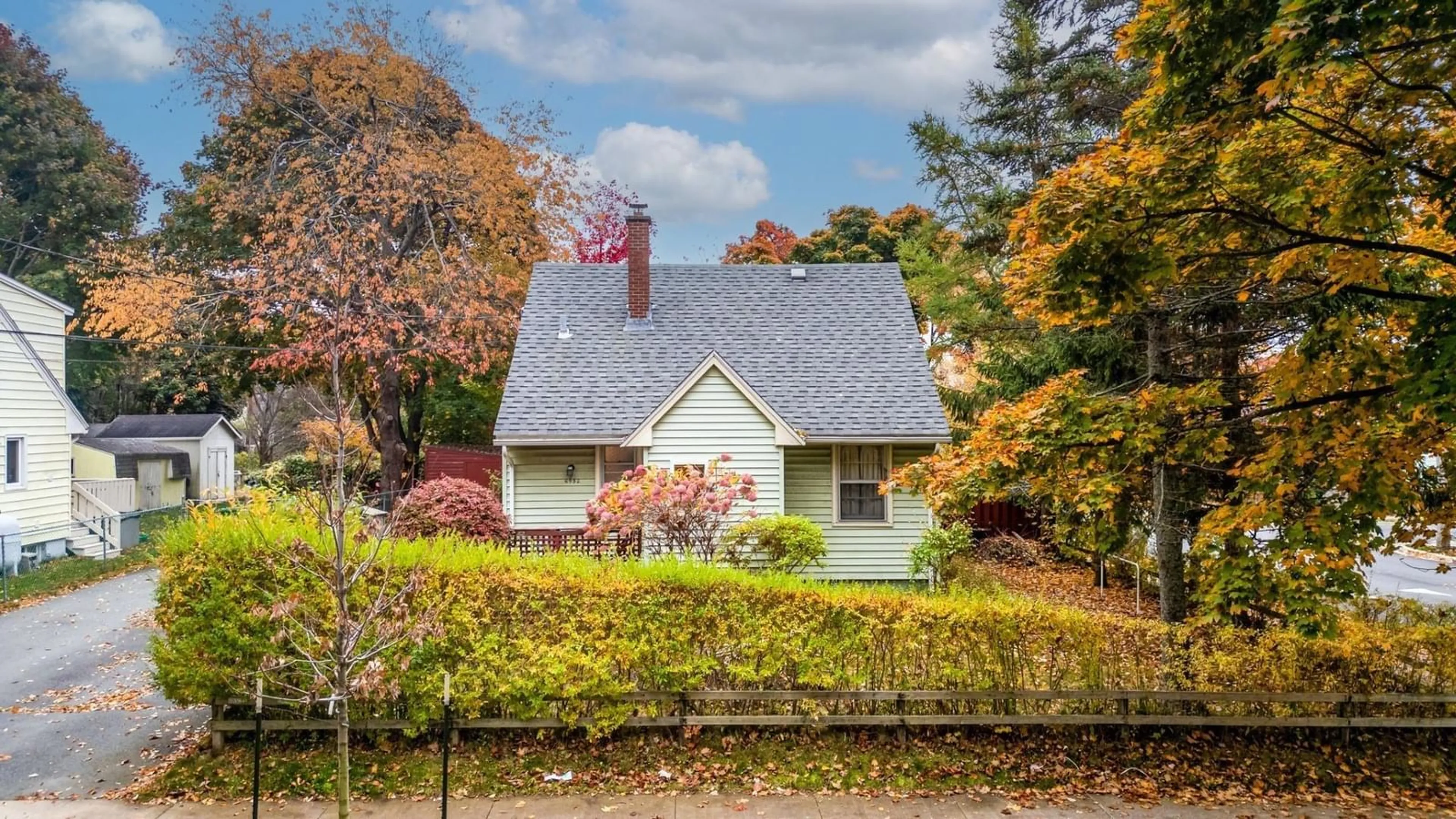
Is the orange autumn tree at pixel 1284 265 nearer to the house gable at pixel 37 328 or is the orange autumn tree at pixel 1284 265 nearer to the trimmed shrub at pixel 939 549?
the trimmed shrub at pixel 939 549

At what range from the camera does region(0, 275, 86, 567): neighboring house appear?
16.1 meters

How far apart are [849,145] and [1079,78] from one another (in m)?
11.7

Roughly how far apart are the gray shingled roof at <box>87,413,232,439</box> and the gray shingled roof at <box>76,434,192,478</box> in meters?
0.90

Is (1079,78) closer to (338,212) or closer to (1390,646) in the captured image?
(1390,646)

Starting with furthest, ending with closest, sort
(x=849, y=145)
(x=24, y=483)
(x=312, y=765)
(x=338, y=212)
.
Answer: (x=849, y=145) → (x=338, y=212) → (x=24, y=483) → (x=312, y=765)

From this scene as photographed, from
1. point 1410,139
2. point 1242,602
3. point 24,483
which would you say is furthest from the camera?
point 24,483

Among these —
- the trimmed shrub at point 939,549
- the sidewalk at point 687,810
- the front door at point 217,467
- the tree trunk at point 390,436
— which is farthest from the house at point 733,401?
the front door at point 217,467

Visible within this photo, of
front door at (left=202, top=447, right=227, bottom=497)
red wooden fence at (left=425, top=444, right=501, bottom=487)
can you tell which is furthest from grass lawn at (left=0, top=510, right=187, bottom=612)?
front door at (left=202, top=447, right=227, bottom=497)

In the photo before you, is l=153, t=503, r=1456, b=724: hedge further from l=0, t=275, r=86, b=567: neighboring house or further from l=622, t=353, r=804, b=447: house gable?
l=0, t=275, r=86, b=567: neighboring house

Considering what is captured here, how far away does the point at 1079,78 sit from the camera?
13.8m

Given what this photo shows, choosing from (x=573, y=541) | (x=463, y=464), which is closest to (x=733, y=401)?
(x=573, y=541)

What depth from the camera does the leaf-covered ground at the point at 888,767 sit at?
649 centimetres

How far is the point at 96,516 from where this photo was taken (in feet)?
64.0

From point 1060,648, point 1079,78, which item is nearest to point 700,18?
point 1079,78
